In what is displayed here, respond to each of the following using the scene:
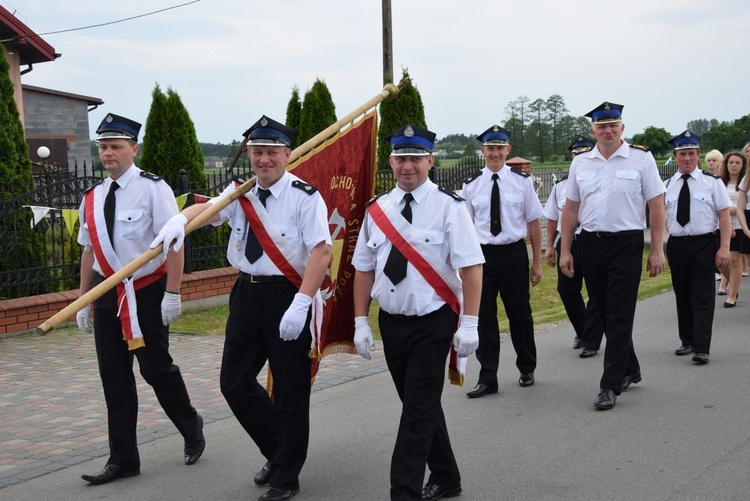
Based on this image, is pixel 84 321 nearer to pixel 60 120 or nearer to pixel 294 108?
pixel 294 108

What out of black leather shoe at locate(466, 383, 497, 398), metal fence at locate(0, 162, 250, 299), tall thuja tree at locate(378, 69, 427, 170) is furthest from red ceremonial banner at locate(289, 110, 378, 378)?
tall thuja tree at locate(378, 69, 427, 170)

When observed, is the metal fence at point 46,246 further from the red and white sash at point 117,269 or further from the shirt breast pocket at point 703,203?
the shirt breast pocket at point 703,203

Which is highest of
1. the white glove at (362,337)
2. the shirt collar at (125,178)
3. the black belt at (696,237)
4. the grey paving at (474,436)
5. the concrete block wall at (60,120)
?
the concrete block wall at (60,120)

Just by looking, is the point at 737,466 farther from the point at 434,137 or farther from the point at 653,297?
the point at 653,297

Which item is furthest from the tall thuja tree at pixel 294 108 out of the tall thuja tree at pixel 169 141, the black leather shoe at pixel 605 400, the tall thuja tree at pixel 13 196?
the black leather shoe at pixel 605 400

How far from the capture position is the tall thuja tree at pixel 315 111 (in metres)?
17.6

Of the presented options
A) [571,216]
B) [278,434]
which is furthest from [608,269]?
[278,434]

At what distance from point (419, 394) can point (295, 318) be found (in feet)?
2.45

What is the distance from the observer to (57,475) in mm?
5445

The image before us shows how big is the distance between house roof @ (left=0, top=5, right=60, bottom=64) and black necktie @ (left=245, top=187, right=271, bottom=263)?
60.1 feet

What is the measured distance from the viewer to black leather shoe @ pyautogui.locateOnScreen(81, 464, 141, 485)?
206 inches

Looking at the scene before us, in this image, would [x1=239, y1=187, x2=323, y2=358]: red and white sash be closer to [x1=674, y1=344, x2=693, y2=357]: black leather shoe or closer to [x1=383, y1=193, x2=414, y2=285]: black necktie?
[x1=383, y1=193, x2=414, y2=285]: black necktie

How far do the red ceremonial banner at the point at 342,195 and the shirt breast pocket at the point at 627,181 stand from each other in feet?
6.91

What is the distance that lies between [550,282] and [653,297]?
7.96 ft
